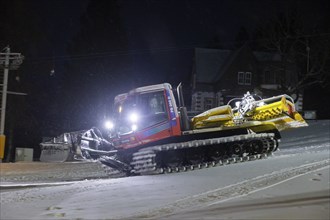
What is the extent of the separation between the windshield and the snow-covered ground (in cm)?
177

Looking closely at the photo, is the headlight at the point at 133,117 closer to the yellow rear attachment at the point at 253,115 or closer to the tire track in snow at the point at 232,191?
the yellow rear attachment at the point at 253,115

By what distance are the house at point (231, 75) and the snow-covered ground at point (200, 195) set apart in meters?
31.7

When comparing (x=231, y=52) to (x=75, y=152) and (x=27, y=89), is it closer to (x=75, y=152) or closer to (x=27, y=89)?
(x=27, y=89)

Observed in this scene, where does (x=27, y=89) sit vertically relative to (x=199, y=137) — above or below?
above

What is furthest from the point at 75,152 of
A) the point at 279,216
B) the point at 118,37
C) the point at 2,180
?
the point at 118,37

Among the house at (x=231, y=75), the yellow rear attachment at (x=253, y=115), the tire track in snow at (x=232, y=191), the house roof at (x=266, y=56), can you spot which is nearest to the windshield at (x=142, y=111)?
the yellow rear attachment at (x=253, y=115)

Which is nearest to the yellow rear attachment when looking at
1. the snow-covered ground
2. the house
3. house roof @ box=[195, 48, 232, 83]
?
the snow-covered ground

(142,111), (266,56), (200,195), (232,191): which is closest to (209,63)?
(266,56)

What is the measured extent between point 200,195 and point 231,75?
3916 cm

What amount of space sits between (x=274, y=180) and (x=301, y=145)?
385 inches

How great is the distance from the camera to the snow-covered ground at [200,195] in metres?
9.50

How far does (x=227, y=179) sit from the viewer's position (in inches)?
531

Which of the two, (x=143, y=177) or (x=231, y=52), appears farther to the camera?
(x=231, y=52)

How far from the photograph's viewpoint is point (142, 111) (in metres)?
16.0
